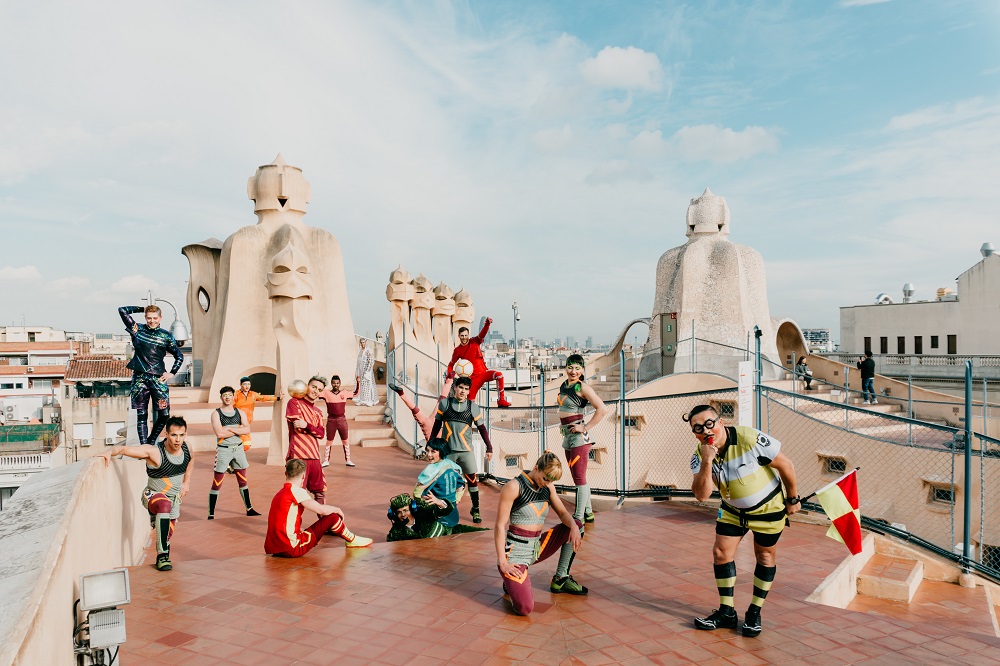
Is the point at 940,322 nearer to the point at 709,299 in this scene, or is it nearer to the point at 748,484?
the point at 709,299

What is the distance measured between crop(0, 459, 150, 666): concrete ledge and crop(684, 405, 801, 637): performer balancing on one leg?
3.33m

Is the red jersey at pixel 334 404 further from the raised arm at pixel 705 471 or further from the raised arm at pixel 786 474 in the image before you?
the raised arm at pixel 786 474

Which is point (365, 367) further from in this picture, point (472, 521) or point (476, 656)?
point (476, 656)

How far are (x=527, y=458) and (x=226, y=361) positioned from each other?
32.0 ft

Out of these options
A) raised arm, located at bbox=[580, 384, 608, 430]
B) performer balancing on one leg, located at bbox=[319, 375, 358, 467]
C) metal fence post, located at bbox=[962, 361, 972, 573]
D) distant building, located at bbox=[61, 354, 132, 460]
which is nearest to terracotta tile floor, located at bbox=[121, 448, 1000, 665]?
metal fence post, located at bbox=[962, 361, 972, 573]

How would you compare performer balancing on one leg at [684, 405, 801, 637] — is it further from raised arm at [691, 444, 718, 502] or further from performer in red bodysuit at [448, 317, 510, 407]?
performer in red bodysuit at [448, 317, 510, 407]

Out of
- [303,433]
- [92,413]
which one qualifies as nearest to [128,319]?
[303,433]

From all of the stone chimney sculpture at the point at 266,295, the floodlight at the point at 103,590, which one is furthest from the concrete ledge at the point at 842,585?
the stone chimney sculpture at the point at 266,295

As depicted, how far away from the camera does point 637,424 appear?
20.0 meters

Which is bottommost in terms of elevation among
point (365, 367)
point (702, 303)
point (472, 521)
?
point (472, 521)

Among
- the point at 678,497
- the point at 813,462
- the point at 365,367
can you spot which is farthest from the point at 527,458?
the point at 678,497

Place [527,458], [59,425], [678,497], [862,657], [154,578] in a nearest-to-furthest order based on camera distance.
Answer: [862,657] → [154,578] → [678,497] → [527,458] → [59,425]

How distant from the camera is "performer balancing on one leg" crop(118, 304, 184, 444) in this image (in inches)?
284

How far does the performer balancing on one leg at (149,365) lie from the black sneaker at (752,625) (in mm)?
5939
